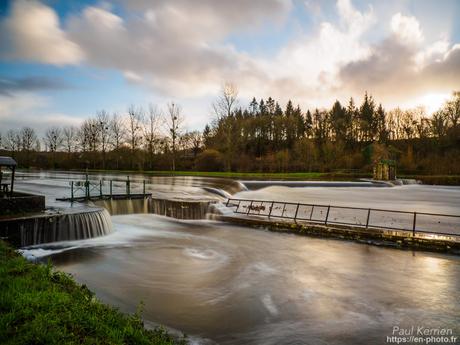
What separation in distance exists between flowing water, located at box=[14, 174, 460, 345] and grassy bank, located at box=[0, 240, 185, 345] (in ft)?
6.50

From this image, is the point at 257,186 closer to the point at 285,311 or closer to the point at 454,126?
the point at 285,311

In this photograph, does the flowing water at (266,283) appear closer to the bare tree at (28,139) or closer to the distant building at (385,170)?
the distant building at (385,170)

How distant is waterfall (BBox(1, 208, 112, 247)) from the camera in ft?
44.0

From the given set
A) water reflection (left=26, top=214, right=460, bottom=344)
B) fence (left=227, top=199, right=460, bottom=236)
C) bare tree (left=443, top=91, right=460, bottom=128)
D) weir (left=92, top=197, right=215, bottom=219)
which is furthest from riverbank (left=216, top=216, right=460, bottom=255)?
bare tree (left=443, top=91, right=460, bottom=128)

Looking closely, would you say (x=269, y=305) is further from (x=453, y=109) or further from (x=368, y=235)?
(x=453, y=109)

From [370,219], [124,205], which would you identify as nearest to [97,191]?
[124,205]

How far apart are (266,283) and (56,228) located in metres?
9.85

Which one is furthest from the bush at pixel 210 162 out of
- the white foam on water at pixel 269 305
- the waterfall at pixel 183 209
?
the white foam on water at pixel 269 305

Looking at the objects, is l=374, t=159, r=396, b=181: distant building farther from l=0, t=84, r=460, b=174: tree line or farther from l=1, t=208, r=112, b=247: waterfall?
l=1, t=208, r=112, b=247: waterfall

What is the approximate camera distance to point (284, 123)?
87750 millimetres

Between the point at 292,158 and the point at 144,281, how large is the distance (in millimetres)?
60473

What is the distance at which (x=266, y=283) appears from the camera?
10.6m

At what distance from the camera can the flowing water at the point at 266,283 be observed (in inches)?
307

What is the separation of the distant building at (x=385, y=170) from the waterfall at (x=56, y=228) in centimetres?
4887
